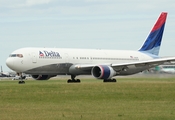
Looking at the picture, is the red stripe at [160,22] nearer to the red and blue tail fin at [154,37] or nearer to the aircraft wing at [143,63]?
the red and blue tail fin at [154,37]

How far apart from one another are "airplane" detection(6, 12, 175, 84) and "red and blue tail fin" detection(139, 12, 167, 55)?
3.99ft

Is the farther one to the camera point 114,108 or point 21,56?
point 21,56

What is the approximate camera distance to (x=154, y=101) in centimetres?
2906

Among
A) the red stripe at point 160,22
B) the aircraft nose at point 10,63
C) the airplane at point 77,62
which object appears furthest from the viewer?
the red stripe at point 160,22

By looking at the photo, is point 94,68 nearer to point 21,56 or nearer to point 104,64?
point 104,64

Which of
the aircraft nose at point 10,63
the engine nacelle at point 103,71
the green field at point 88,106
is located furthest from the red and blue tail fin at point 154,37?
the green field at point 88,106

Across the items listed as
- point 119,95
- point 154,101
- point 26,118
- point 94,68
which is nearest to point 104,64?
point 94,68

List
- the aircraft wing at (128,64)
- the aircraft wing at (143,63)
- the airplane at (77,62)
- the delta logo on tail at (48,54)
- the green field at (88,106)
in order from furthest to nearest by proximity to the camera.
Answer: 1. the aircraft wing at (143,63)
2. the aircraft wing at (128,64)
3. the delta logo on tail at (48,54)
4. the airplane at (77,62)
5. the green field at (88,106)

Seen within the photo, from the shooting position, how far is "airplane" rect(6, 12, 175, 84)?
188ft

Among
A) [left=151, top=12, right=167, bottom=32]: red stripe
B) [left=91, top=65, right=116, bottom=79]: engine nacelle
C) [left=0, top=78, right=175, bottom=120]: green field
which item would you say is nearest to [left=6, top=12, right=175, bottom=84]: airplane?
[left=91, top=65, right=116, bottom=79]: engine nacelle

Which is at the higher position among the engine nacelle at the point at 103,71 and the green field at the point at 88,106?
the green field at the point at 88,106

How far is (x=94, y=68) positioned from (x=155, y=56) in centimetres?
1332

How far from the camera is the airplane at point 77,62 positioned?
57.4 m

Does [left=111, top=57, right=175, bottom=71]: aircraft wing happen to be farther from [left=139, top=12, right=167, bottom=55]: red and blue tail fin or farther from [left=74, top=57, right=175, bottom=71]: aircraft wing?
[left=139, top=12, right=167, bottom=55]: red and blue tail fin
